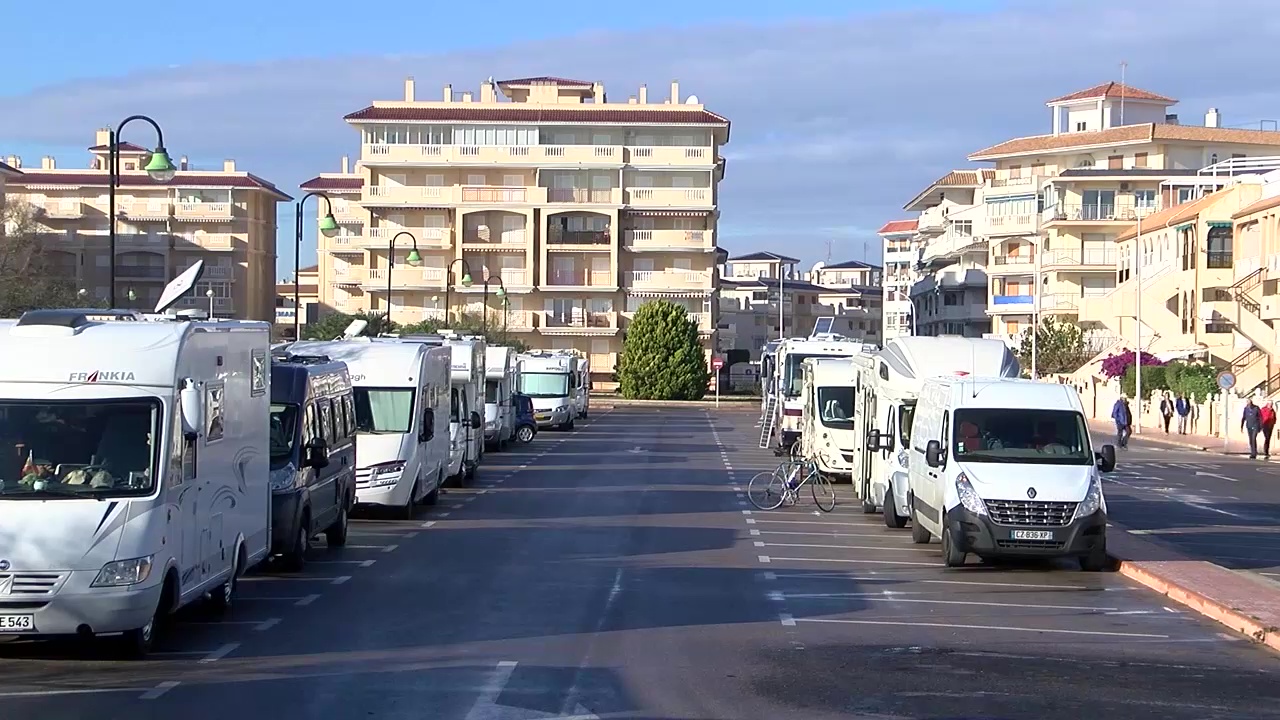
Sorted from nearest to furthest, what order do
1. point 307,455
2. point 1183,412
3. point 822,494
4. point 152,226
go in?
point 307,455 < point 822,494 < point 1183,412 < point 152,226

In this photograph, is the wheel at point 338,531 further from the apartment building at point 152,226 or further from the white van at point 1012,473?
the apartment building at point 152,226

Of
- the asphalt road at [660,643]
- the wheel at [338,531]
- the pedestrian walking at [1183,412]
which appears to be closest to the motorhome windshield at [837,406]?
the asphalt road at [660,643]

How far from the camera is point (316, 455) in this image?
1834cm

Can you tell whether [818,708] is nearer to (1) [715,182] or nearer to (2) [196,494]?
(2) [196,494]

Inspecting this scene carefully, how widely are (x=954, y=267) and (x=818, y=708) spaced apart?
106710 millimetres

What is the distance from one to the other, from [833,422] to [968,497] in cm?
1400

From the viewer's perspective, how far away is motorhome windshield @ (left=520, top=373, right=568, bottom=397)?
5966cm

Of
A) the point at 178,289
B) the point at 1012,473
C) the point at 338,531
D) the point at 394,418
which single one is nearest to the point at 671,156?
the point at 394,418

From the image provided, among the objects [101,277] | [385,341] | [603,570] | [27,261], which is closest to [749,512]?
[385,341]

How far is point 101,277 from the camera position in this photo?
10425cm

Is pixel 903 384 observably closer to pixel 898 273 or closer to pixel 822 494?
pixel 822 494

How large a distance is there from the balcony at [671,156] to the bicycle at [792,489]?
70.4 m

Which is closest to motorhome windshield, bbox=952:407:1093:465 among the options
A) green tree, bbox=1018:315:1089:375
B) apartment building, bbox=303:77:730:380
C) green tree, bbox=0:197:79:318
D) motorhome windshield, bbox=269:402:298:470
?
motorhome windshield, bbox=269:402:298:470

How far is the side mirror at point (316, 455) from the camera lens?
59.9 feet
